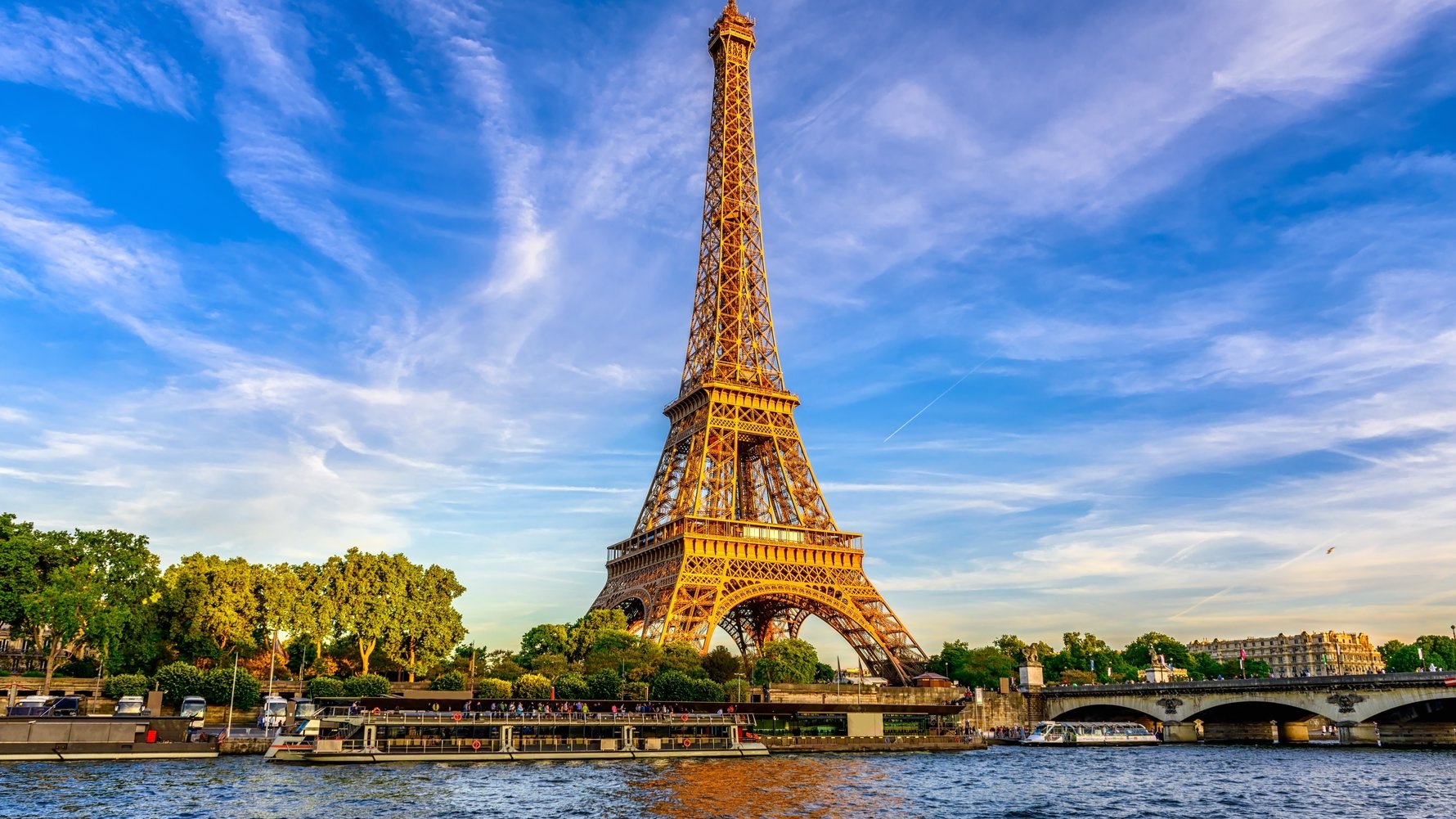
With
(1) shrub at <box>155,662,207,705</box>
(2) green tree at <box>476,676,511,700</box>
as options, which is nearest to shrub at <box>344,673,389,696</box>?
(2) green tree at <box>476,676,511,700</box>

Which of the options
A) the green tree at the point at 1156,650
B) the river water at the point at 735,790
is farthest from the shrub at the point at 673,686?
the green tree at the point at 1156,650

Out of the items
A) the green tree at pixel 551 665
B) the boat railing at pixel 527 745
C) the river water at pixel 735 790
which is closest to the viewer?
the river water at pixel 735 790

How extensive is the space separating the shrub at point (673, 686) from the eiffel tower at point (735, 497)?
5315 millimetres

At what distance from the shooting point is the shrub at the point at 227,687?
69188 millimetres

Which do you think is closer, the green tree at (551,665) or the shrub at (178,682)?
the shrub at (178,682)

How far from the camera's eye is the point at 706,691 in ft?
238

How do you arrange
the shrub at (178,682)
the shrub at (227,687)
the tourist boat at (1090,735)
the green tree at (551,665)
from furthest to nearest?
1. the tourist boat at (1090,735)
2. the green tree at (551,665)
3. the shrub at (227,687)
4. the shrub at (178,682)

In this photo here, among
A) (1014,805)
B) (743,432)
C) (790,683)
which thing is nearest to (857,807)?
(1014,805)

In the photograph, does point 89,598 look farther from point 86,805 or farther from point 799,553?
point 799,553

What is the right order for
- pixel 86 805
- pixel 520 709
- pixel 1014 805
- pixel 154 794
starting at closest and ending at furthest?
pixel 86 805 < pixel 154 794 < pixel 1014 805 < pixel 520 709

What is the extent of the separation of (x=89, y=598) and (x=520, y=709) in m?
34.3

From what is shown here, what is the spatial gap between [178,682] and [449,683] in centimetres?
1793

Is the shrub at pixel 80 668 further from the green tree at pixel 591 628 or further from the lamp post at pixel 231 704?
the green tree at pixel 591 628

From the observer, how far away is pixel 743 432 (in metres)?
93.6
